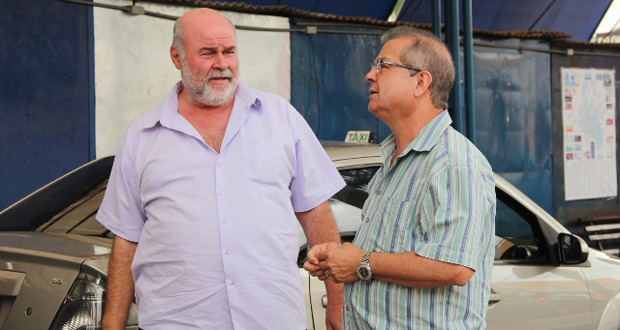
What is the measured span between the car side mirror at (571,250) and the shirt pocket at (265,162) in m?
1.90

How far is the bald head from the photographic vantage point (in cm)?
277

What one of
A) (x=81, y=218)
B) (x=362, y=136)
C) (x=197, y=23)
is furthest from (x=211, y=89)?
Answer: (x=362, y=136)

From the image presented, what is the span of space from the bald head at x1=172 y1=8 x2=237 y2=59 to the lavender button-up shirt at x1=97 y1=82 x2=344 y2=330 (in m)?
0.21

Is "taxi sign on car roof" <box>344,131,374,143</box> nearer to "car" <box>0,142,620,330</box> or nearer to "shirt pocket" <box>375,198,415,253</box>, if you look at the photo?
"car" <box>0,142,620,330</box>

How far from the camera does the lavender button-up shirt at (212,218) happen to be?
2566mm

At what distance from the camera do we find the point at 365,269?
2.24 m

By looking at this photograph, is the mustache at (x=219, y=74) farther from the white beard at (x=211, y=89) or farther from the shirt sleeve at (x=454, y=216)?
the shirt sleeve at (x=454, y=216)

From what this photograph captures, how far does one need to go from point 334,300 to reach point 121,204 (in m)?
0.77

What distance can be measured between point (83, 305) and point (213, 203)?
2.05ft

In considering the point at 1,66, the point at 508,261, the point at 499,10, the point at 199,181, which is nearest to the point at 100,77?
the point at 1,66

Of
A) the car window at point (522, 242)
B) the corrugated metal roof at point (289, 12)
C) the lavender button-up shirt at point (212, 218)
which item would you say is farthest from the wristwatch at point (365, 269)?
the corrugated metal roof at point (289, 12)

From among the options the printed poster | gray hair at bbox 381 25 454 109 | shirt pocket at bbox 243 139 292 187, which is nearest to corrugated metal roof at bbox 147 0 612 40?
the printed poster

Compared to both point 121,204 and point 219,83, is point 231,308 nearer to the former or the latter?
point 121,204

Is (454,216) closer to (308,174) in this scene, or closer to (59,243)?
(308,174)
